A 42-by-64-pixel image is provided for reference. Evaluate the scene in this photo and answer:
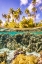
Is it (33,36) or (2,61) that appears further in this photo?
(33,36)

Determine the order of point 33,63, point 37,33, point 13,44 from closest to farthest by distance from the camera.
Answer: point 33,63 < point 13,44 < point 37,33

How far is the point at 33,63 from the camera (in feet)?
17.2

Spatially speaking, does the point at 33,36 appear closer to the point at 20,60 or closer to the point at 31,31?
the point at 31,31

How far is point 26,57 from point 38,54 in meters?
0.51

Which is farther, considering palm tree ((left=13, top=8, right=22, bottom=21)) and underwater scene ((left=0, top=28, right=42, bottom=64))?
palm tree ((left=13, top=8, right=22, bottom=21))

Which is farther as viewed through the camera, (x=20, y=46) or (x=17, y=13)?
(x=17, y=13)

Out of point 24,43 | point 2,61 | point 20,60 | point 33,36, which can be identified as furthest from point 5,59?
point 33,36

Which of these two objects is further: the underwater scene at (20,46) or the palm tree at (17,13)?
the palm tree at (17,13)

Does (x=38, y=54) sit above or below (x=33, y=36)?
below

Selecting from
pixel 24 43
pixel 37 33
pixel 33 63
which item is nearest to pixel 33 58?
pixel 33 63

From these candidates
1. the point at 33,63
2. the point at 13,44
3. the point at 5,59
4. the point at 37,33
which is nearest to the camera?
the point at 33,63

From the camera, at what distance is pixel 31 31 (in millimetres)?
6695

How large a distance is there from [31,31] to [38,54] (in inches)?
52.7

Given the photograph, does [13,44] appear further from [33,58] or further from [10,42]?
[33,58]
